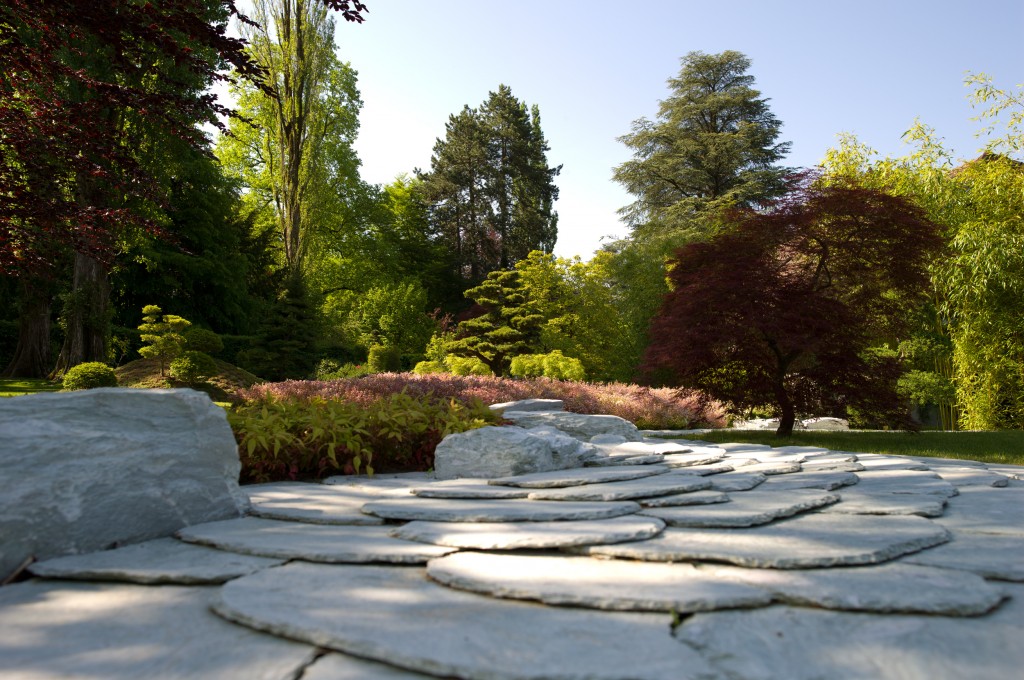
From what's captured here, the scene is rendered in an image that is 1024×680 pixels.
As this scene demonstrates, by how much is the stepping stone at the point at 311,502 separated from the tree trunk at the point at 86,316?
10480 millimetres

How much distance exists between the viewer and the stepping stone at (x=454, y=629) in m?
1.23

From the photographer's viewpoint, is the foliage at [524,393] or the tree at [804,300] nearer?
the tree at [804,300]

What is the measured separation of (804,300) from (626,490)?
4673mm

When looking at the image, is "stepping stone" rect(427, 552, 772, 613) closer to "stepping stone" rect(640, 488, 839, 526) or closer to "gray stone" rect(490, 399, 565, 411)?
"stepping stone" rect(640, 488, 839, 526)

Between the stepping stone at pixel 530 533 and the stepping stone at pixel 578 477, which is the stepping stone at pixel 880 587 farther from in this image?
the stepping stone at pixel 578 477

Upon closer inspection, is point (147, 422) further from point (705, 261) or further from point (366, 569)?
point (705, 261)

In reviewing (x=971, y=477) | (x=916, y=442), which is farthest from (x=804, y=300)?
(x=971, y=477)

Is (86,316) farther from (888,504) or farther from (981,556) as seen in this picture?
(981,556)

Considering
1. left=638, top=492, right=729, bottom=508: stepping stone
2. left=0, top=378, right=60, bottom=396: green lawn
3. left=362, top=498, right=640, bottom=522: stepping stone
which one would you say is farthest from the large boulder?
left=0, top=378, right=60, bottom=396: green lawn

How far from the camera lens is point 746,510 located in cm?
251

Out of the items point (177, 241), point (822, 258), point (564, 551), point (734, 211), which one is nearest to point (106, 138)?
point (177, 241)

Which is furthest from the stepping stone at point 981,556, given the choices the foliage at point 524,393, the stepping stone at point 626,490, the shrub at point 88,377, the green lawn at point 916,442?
the shrub at point 88,377

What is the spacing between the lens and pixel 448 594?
5.50ft

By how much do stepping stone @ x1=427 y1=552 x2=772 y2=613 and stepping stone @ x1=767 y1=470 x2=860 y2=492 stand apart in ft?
5.49
